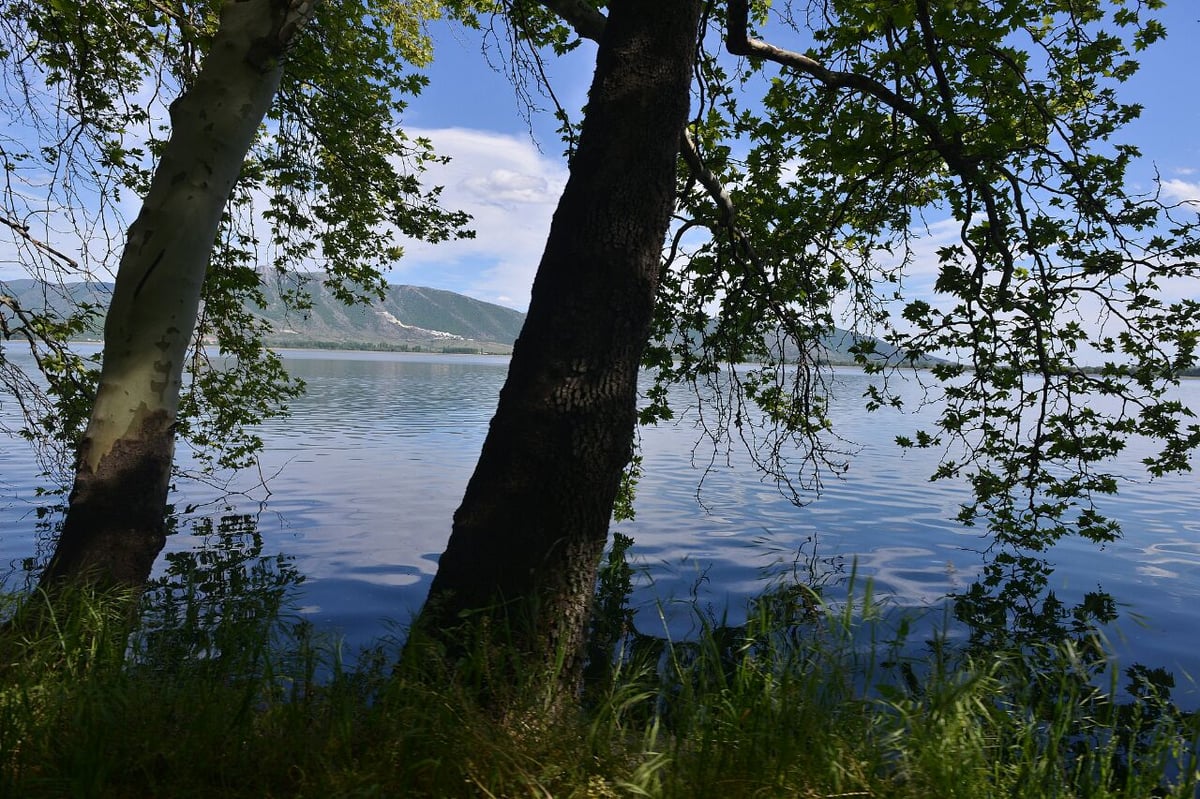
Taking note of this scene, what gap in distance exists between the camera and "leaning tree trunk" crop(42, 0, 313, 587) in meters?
5.11

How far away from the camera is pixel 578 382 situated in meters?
3.83

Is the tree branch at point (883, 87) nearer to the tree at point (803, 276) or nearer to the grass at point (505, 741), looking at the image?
the tree at point (803, 276)

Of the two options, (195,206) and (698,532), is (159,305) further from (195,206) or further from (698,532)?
(698,532)

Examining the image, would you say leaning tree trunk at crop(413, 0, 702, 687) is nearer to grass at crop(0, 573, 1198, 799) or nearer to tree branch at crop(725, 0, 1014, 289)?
grass at crop(0, 573, 1198, 799)

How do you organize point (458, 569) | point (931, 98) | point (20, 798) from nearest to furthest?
point (20, 798)
point (458, 569)
point (931, 98)

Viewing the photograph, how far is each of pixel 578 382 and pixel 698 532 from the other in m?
10.6

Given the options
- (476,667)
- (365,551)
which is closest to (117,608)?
(476,667)

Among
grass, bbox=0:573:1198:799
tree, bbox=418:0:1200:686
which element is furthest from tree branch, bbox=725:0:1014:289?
grass, bbox=0:573:1198:799

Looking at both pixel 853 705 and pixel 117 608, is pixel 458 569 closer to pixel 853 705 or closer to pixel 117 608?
pixel 853 705

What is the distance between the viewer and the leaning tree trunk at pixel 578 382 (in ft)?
12.2

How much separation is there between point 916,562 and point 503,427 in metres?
10.6

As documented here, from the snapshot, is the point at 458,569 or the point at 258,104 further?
the point at 258,104

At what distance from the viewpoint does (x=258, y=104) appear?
18.5 feet

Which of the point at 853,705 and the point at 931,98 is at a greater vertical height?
the point at 931,98
